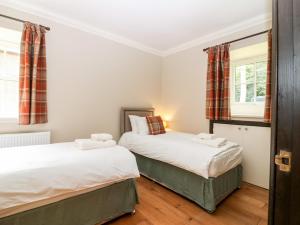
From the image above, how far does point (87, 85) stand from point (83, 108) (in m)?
0.41

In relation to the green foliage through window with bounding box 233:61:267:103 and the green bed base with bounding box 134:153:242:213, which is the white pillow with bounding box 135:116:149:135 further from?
the green foliage through window with bounding box 233:61:267:103

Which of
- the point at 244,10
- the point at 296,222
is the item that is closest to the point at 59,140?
the point at 296,222

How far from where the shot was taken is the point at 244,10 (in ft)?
7.92

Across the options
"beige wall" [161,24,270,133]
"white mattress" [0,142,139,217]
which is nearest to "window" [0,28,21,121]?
"white mattress" [0,142,139,217]

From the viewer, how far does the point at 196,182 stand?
210cm

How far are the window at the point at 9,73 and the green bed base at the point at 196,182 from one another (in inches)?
85.5

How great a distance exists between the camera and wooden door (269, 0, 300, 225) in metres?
0.63

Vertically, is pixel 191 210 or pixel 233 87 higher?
pixel 233 87

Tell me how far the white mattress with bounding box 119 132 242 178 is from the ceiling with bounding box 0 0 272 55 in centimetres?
187

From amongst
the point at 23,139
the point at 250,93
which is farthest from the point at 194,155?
the point at 23,139

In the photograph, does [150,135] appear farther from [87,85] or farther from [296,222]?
[296,222]

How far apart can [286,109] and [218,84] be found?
243cm

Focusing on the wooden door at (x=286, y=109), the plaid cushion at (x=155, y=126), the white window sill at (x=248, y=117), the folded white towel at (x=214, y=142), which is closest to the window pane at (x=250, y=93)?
the white window sill at (x=248, y=117)

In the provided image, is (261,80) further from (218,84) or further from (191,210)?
(191,210)
